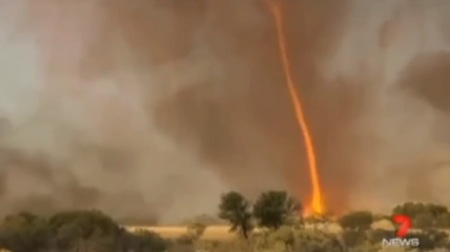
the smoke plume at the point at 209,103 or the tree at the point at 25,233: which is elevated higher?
the smoke plume at the point at 209,103

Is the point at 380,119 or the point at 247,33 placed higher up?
the point at 247,33

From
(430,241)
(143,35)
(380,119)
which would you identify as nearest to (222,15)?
(143,35)

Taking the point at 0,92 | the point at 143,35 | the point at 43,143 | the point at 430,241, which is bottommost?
the point at 430,241

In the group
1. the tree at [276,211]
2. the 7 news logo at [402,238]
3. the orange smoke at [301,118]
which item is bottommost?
the 7 news logo at [402,238]

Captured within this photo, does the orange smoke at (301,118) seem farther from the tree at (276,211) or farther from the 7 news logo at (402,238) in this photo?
the 7 news logo at (402,238)

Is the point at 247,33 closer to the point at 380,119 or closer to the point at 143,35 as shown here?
the point at 143,35

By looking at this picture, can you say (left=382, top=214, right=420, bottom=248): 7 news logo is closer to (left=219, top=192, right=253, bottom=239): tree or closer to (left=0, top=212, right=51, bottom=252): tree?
(left=219, top=192, right=253, bottom=239): tree

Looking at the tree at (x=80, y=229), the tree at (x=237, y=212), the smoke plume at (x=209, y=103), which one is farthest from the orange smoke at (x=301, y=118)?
the tree at (x=80, y=229)
